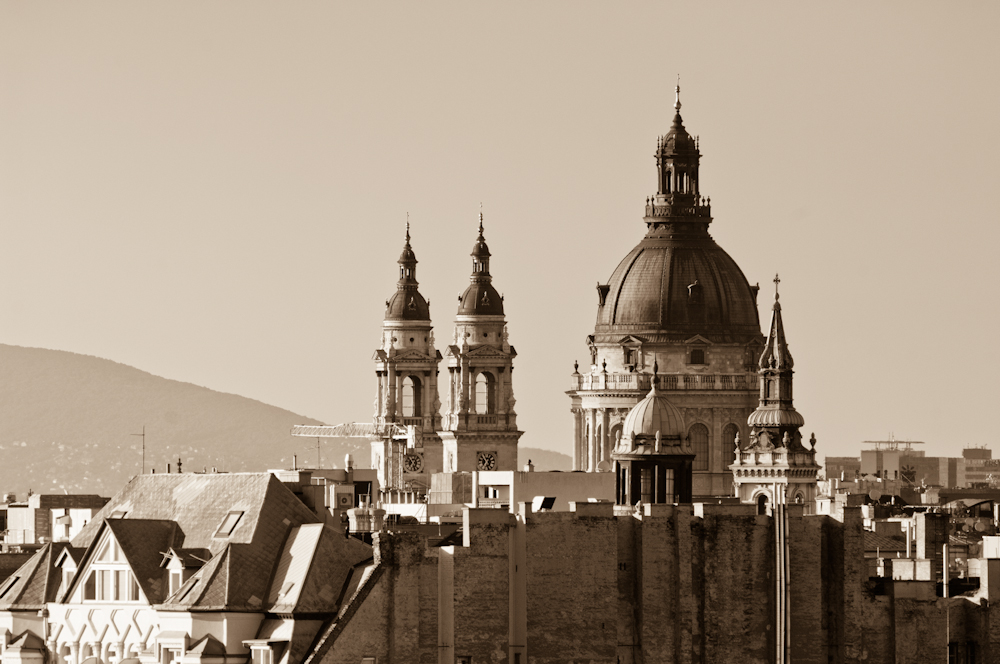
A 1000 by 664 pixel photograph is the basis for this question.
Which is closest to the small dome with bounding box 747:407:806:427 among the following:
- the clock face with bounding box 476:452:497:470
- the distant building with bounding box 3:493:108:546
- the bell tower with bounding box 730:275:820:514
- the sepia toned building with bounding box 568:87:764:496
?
the bell tower with bounding box 730:275:820:514

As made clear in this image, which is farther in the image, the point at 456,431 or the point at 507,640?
the point at 456,431

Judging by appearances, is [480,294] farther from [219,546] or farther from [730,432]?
[219,546]

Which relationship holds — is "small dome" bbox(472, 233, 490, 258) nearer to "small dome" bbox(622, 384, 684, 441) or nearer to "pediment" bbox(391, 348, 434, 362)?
"pediment" bbox(391, 348, 434, 362)

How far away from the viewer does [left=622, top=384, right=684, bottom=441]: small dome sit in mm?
130750

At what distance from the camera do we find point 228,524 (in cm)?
9275

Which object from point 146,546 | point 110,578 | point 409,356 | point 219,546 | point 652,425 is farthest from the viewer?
point 409,356

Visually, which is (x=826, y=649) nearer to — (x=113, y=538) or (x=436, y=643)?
(x=436, y=643)

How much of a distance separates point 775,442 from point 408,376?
87.8 feet

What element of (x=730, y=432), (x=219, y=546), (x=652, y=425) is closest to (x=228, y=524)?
(x=219, y=546)

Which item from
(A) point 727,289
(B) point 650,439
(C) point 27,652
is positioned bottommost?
(C) point 27,652

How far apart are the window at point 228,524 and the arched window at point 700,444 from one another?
9854 centimetres

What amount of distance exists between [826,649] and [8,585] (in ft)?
81.7

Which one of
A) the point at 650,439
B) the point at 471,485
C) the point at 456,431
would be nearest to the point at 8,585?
the point at 650,439

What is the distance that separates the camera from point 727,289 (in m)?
192
